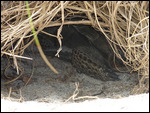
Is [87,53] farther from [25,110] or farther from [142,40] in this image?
[25,110]

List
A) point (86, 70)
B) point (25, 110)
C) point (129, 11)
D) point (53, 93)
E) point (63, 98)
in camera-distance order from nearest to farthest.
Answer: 1. point (25, 110)
2. point (129, 11)
3. point (63, 98)
4. point (53, 93)
5. point (86, 70)

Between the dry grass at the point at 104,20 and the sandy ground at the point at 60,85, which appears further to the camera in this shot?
the sandy ground at the point at 60,85

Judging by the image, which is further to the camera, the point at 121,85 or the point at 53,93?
the point at 121,85

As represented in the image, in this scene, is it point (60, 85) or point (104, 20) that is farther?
point (60, 85)

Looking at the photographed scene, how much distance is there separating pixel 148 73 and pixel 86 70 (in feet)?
2.75

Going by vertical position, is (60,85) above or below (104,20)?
below

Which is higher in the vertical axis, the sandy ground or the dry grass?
the dry grass

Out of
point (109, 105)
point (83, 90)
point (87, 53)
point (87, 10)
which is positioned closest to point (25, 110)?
point (109, 105)

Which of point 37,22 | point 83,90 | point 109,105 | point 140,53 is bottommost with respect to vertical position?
point 83,90

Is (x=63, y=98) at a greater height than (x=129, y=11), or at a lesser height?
lesser

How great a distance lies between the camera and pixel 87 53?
8.04ft

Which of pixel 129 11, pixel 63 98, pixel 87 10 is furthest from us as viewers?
pixel 63 98

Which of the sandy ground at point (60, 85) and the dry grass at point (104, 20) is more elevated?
the dry grass at point (104, 20)

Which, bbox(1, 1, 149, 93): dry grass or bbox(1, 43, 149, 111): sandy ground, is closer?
bbox(1, 1, 149, 93): dry grass
